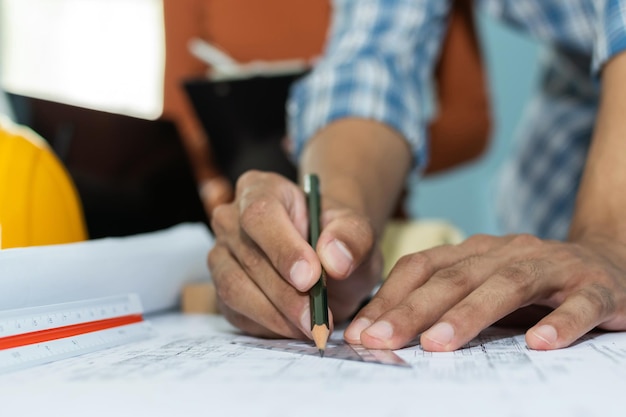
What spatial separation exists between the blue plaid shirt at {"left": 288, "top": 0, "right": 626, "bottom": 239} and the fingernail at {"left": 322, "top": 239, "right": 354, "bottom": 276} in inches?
12.8

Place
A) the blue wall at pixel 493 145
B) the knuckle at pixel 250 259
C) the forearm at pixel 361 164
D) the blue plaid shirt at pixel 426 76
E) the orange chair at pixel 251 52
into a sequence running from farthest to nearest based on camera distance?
1. the blue wall at pixel 493 145
2. the orange chair at pixel 251 52
3. the blue plaid shirt at pixel 426 76
4. the forearm at pixel 361 164
5. the knuckle at pixel 250 259

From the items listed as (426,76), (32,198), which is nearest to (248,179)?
(32,198)

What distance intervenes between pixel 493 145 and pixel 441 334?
1518 millimetres

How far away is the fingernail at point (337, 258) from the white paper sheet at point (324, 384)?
7cm

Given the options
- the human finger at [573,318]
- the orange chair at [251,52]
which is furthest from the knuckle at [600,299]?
the orange chair at [251,52]

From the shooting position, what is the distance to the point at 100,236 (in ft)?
2.66

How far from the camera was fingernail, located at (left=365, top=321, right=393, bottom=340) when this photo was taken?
16.3 inches

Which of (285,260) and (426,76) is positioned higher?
(426,76)

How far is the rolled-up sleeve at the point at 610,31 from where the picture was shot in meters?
0.57

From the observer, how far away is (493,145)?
1840 mm

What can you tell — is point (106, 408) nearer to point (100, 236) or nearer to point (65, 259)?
point (65, 259)

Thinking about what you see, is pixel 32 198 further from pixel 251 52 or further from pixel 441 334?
pixel 251 52

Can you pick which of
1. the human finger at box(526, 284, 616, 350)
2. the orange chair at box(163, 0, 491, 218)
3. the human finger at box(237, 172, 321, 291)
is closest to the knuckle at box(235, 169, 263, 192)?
the human finger at box(237, 172, 321, 291)

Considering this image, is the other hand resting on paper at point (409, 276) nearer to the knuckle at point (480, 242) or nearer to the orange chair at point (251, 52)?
the knuckle at point (480, 242)
